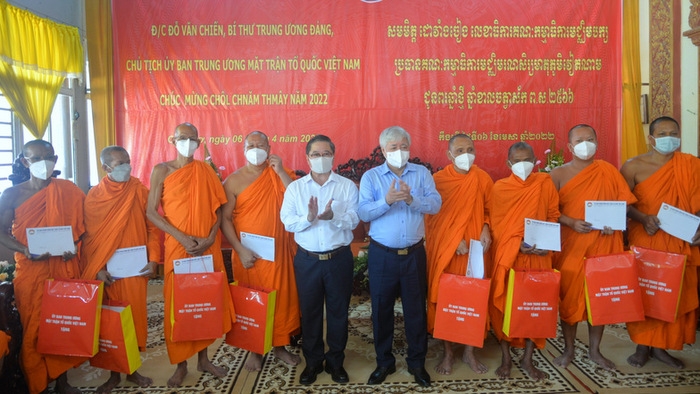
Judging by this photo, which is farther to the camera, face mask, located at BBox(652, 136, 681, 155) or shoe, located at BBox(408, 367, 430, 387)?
face mask, located at BBox(652, 136, 681, 155)

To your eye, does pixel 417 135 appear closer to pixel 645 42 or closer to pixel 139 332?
pixel 645 42

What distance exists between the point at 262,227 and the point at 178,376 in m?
1.16

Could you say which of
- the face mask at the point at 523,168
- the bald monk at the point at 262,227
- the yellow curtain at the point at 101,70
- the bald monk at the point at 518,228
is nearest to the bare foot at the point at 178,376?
the bald monk at the point at 262,227

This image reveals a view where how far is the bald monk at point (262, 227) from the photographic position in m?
3.30

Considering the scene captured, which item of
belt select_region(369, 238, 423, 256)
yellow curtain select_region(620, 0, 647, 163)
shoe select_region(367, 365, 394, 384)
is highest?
yellow curtain select_region(620, 0, 647, 163)

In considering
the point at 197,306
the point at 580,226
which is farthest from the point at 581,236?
the point at 197,306

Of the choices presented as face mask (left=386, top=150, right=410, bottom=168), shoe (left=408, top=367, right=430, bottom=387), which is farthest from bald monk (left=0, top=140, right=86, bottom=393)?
shoe (left=408, top=367, right=430, bottom=387)

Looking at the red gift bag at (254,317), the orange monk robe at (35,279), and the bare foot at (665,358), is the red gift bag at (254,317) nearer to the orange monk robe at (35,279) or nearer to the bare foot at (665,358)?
the orange monk robe at (35,279)

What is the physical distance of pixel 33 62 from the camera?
4863mm

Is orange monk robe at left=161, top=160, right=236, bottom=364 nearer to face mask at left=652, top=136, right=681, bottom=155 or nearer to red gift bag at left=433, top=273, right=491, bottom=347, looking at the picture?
red gift bag at left=433, top=273, right=491, bottom=347

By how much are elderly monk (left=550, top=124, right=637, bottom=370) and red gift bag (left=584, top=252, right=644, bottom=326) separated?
0.49 ft

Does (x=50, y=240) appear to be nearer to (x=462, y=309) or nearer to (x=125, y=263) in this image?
(x=125, y=263)

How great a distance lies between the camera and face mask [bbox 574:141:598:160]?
3.26m

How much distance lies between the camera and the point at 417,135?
19.7 feet
